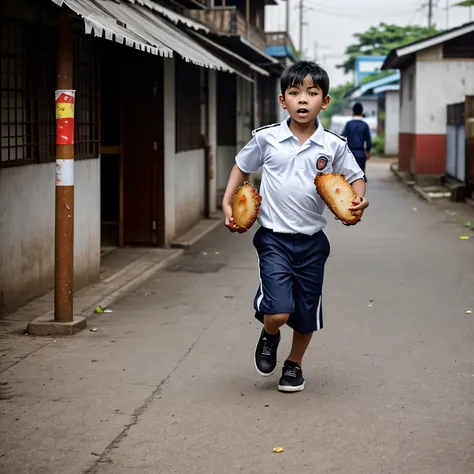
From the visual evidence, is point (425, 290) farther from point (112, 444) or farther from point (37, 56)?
point (112, 444)

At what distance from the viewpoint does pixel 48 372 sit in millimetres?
6809

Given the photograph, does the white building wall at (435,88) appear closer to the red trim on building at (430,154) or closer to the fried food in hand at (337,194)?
the red trim on building at (430,154)

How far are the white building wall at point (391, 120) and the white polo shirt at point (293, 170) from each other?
37956mm

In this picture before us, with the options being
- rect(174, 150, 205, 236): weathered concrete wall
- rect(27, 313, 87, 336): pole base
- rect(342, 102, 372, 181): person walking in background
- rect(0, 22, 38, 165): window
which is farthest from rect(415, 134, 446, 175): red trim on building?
rect(27, 313, 87, 336): pole base

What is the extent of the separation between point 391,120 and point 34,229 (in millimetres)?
36517

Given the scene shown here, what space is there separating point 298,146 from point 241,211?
0.53m

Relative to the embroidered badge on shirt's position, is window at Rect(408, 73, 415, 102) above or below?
above

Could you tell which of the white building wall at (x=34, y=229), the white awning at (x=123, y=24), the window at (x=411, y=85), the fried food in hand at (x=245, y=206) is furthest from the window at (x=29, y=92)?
the window at (x=411, y=85)

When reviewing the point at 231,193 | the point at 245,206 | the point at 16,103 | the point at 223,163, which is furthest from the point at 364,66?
the point at 245,206

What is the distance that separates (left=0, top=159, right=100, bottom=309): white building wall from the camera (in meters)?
8.59

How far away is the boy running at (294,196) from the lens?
6043 mm

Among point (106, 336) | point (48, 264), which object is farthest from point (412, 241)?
point (106, 336)

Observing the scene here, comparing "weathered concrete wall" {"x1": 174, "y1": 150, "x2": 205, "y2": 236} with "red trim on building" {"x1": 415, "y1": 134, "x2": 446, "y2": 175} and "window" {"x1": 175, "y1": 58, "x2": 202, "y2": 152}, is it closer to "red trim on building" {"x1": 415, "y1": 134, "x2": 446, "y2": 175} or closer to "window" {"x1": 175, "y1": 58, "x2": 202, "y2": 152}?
"window" {"x1": 175, "y1": 58, "x2": 202, "y2": 152}

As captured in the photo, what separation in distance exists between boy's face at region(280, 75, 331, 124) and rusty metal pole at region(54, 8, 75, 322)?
2486mm
